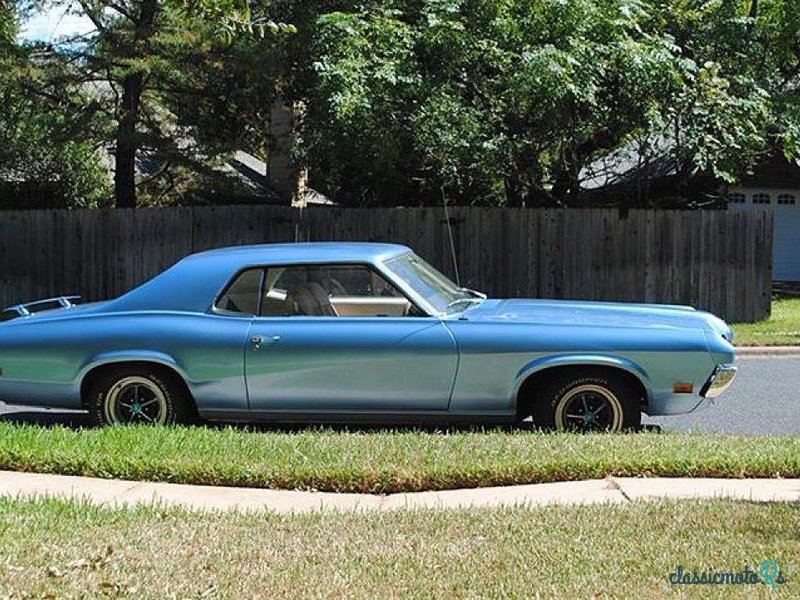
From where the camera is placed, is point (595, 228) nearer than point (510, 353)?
No

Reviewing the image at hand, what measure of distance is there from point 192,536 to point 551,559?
5.78 ft

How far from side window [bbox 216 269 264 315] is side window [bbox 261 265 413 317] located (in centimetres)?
6

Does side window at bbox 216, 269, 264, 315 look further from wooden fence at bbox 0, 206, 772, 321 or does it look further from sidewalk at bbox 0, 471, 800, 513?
wooden fence at bbox 0, 206, 772, 321

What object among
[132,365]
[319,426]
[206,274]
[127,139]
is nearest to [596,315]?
[319,426]

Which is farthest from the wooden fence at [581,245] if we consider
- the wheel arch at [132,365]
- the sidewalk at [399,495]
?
the sidewalk at [399,495]

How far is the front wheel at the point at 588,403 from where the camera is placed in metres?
7.77

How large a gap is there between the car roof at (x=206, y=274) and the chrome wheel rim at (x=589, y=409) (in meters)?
1.80

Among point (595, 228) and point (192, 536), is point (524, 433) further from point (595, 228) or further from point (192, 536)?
point (595, 228)

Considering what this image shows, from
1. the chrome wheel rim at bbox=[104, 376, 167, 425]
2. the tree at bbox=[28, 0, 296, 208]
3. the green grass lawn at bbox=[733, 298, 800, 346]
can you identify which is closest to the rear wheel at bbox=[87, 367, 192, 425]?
the chrome wheel rim at bbox=[104, 376, 167, 425]

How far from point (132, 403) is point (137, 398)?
2.2 inches

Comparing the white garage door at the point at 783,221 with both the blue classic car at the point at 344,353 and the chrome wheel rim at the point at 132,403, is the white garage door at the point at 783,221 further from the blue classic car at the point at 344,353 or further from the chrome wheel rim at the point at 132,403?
the chrome wheel rim at the point at 132,403

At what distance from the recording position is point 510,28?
53.8 feet

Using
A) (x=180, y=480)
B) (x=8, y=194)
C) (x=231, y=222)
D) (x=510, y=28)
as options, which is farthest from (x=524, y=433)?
(x=8, y=194)

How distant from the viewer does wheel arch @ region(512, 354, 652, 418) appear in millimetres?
7590
